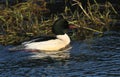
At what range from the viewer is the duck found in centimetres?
1623

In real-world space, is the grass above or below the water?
above

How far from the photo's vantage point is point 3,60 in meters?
14.9

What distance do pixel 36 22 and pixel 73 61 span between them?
146 inches

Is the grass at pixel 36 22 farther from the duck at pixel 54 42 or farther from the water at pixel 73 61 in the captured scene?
the water at pixel 73 61

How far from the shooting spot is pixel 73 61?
48.1ft

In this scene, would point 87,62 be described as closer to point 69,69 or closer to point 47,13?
point 69,69

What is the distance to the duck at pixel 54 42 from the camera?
1623 centimetres

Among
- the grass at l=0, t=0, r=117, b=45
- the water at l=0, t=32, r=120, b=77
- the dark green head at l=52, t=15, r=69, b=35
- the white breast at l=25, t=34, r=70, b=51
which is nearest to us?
the water at l=0, t=32, r=120, b=77

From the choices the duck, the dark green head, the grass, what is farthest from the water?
the grass

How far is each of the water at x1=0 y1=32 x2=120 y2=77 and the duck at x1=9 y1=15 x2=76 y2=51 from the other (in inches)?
10.4

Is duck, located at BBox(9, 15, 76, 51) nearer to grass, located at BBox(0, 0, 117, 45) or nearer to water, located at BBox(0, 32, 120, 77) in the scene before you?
water, located at BBox(0, 32, 120, 77)

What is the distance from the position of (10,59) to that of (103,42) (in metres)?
3.08

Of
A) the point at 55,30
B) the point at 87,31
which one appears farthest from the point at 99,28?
the point at 55,30

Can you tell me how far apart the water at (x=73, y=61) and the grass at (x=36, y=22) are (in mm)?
1120
